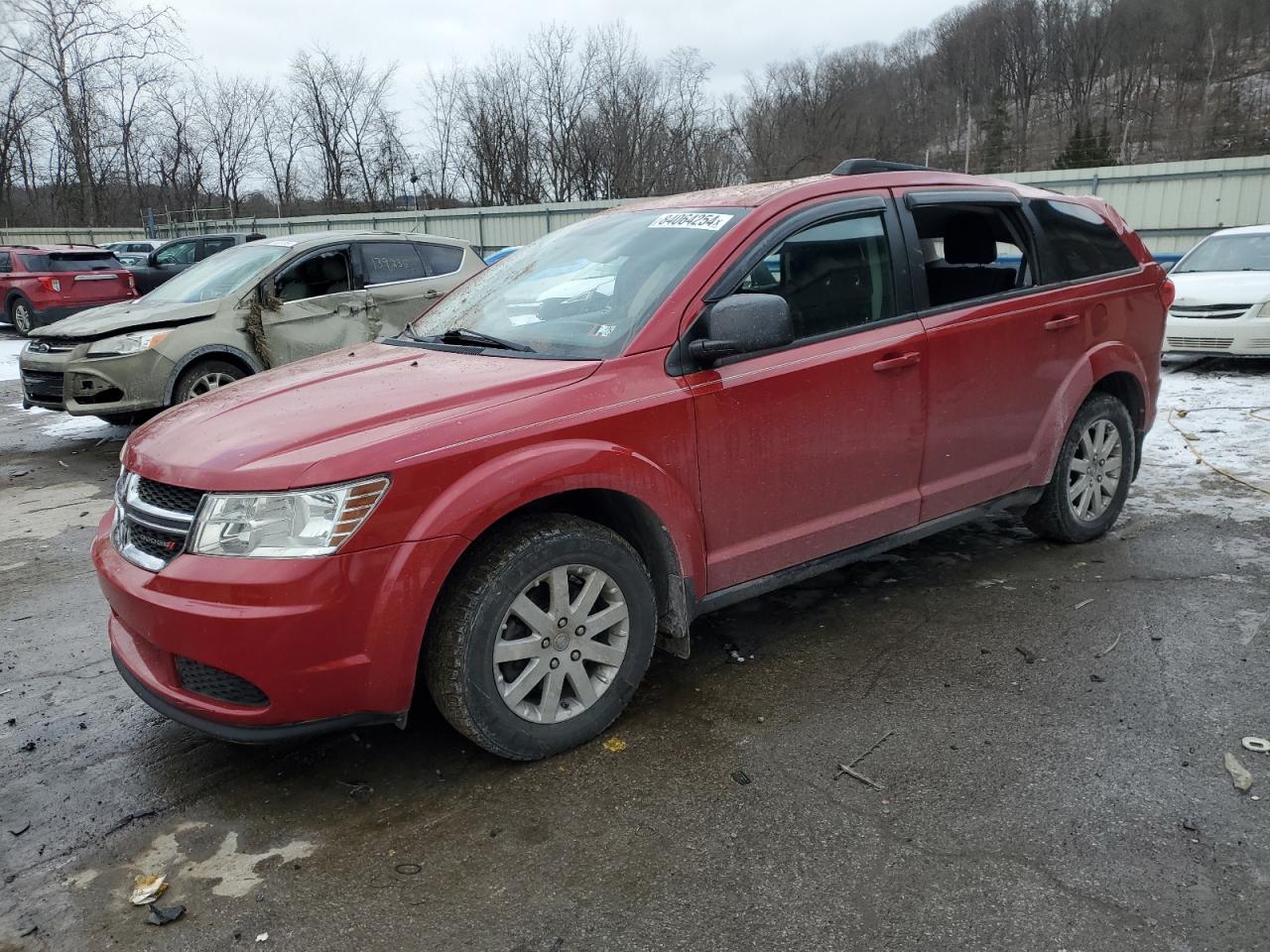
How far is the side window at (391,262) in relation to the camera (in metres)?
8.76

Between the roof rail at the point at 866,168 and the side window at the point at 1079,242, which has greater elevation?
the roof rail at the point at 866,168

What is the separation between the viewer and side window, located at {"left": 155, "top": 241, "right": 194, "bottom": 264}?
18094 millimetres

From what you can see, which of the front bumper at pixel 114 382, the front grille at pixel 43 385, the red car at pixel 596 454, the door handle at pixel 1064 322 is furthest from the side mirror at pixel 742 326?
the front grille at pixel 43 385

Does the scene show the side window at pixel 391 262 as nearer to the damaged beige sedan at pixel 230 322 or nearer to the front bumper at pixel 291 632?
the damaged beige sedan at pixel 230 322

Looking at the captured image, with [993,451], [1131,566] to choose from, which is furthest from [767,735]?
[1131,566]

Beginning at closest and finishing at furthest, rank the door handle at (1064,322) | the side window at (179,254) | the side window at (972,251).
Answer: the side window at (972,251)
the door handle at (1064,322)
the side window at (179,254)

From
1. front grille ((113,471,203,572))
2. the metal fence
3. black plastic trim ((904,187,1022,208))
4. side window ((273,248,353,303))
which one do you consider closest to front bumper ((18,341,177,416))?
side window ((273,248,353,303))

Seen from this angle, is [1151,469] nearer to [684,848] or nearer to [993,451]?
[993,451]

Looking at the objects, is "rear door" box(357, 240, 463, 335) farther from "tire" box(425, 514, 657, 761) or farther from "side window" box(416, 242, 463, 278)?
"tire" box(425, 514, 657, 761)

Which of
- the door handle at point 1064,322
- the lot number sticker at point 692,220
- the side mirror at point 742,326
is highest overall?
the lot number sticker at point 692,220

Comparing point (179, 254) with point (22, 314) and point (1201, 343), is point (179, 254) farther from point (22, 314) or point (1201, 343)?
point (1201, 343)

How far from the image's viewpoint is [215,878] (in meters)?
2.55

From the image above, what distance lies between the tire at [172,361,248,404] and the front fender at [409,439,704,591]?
18.8ft

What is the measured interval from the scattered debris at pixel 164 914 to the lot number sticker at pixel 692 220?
107 inches
